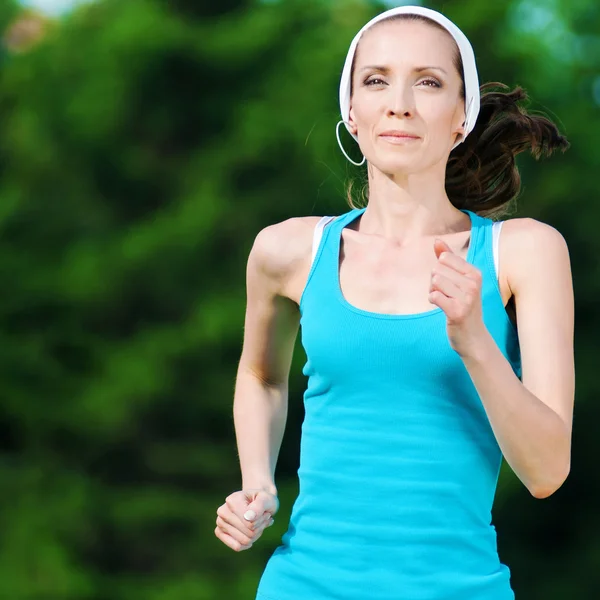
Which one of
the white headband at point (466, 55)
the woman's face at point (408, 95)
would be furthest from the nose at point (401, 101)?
the white headband at point (466, 55)

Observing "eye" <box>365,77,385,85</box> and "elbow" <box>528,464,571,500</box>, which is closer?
"elbow" <box>528,464,571,500</box>

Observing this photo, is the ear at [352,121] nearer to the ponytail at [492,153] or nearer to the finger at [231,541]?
the ponytail at [492,153]

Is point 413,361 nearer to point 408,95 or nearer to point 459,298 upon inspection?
point 459,298

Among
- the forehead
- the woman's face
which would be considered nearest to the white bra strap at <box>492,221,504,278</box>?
the woman's face

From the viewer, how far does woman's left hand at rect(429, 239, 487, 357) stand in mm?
1426

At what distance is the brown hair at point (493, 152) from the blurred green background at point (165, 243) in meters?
3.29

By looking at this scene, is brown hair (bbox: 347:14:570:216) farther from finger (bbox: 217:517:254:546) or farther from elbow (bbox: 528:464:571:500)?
finger (bbox: 217:517:254:546)

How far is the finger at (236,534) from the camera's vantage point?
1.63 meters

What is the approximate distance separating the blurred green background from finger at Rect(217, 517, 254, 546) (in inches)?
141

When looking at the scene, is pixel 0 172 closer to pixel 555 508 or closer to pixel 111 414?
pixel 111 414

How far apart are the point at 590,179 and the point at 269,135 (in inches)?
66.5

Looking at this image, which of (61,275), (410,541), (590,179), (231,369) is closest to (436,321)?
(410,541)

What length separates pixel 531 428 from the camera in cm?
147

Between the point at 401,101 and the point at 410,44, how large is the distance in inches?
3.6
